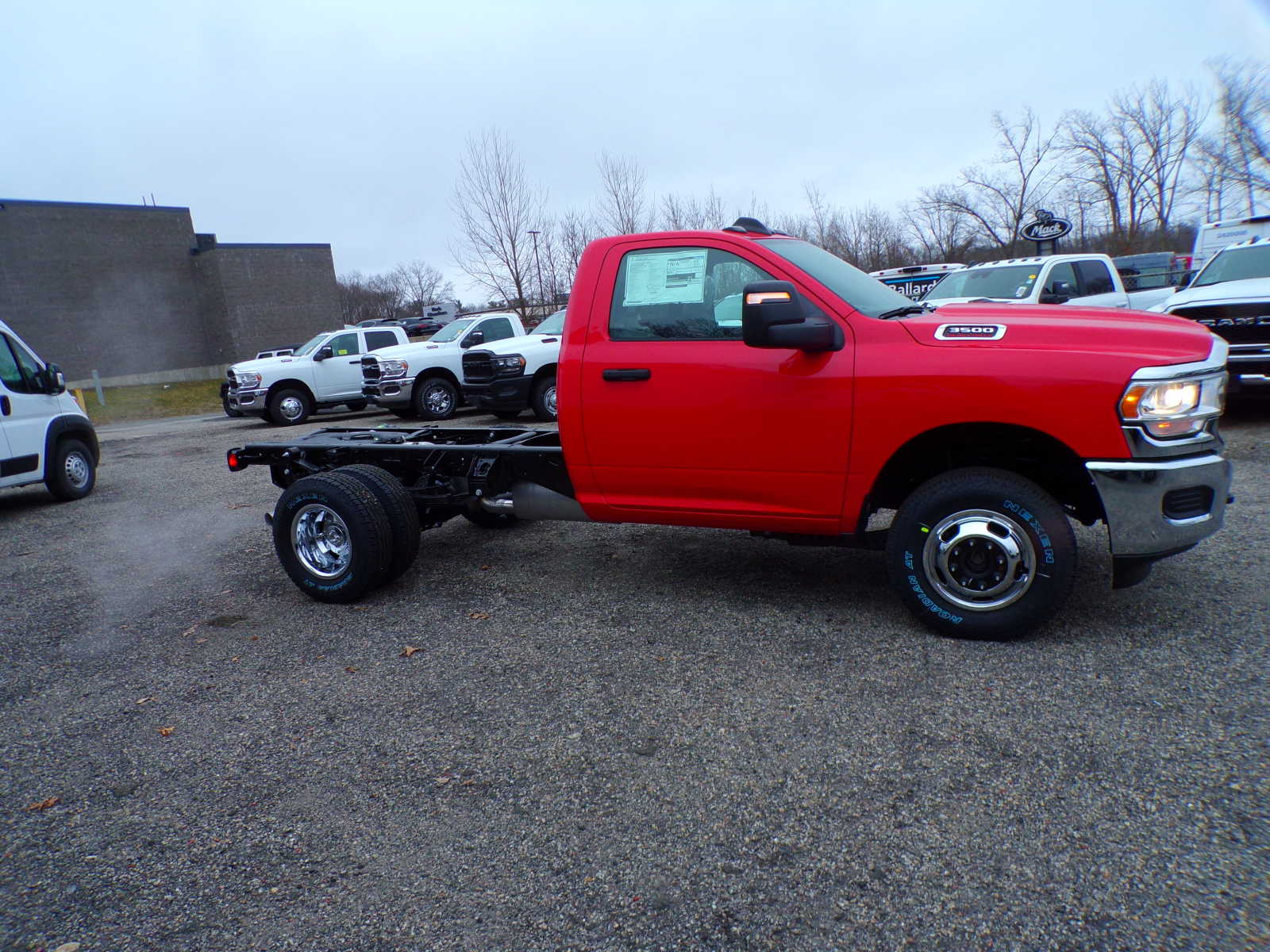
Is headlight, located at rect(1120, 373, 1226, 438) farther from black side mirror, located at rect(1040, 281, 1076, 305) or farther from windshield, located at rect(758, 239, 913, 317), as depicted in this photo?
black side mirror, located at rect(1040, 281, 1076, 305)

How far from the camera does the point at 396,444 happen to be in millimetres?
5504

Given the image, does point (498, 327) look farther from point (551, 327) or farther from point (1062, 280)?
point (1062, 280)

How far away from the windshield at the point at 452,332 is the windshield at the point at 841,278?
12.7m

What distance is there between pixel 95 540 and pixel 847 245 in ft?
109

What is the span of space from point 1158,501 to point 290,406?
16.6 meters

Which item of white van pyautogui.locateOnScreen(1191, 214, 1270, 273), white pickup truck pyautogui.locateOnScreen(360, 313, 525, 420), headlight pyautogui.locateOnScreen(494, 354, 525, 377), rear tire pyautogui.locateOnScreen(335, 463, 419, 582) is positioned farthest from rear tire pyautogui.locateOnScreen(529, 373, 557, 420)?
white van pyautogui.locateOnScreen(1191, 214, 1270, 273)

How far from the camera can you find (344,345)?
1767 cm

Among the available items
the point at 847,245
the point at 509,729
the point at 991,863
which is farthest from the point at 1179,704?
the point at 847,245

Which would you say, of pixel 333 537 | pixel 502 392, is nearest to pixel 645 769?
pixel 333 537

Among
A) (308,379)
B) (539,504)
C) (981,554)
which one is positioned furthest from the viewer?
(308,379)

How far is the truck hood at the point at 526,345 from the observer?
13500mm

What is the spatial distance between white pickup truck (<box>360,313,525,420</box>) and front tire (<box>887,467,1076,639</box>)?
483 inches

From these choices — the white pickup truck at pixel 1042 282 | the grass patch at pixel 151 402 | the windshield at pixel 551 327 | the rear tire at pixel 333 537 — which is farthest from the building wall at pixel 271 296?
the rear tire at pixel 333 537

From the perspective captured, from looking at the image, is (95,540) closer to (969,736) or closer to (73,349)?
(969,736)
